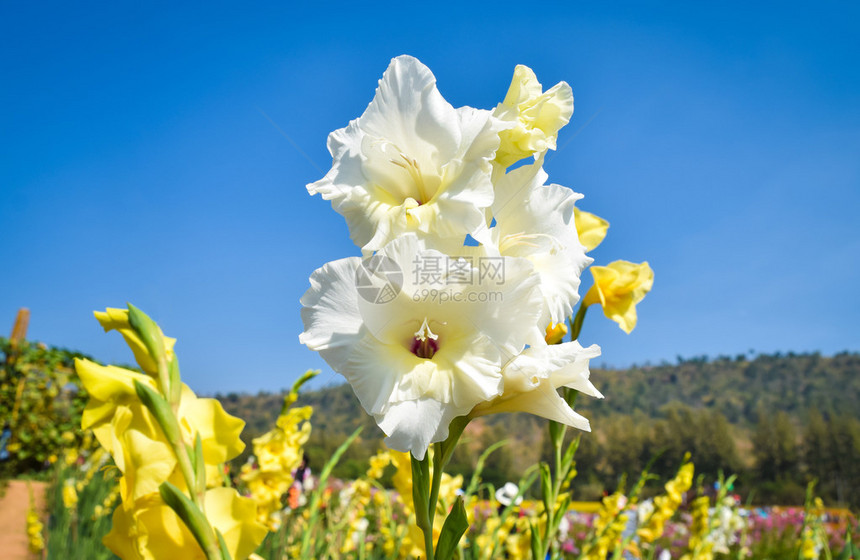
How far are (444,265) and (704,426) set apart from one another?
29.1 meters

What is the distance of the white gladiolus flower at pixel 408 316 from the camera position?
71 centimetres

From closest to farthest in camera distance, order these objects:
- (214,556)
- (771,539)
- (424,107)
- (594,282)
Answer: (214,556) → (424,107) → (594,282) → (771,539)

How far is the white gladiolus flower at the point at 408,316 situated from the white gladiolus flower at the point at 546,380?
0.11ft

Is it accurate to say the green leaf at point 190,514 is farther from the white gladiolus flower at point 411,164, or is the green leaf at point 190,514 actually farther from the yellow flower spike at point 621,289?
the yellow flower spike at point 621,289

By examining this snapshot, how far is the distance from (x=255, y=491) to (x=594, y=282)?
1.68 metres

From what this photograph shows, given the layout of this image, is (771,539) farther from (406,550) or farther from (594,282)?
(594,282)

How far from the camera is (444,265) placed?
2.32 ft

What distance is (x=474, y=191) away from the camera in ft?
2.52

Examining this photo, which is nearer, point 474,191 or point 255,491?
point 474,191

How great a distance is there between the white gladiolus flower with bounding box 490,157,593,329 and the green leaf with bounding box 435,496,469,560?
33 cm

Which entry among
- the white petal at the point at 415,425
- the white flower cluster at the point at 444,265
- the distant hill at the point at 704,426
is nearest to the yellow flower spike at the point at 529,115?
the white flower cluster at the point at 444,265

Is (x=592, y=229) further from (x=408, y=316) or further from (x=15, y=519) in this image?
(x=15, y=519)

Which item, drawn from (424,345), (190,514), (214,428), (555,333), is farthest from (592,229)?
(190,514)

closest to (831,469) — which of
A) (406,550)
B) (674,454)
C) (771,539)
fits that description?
(674,454)
